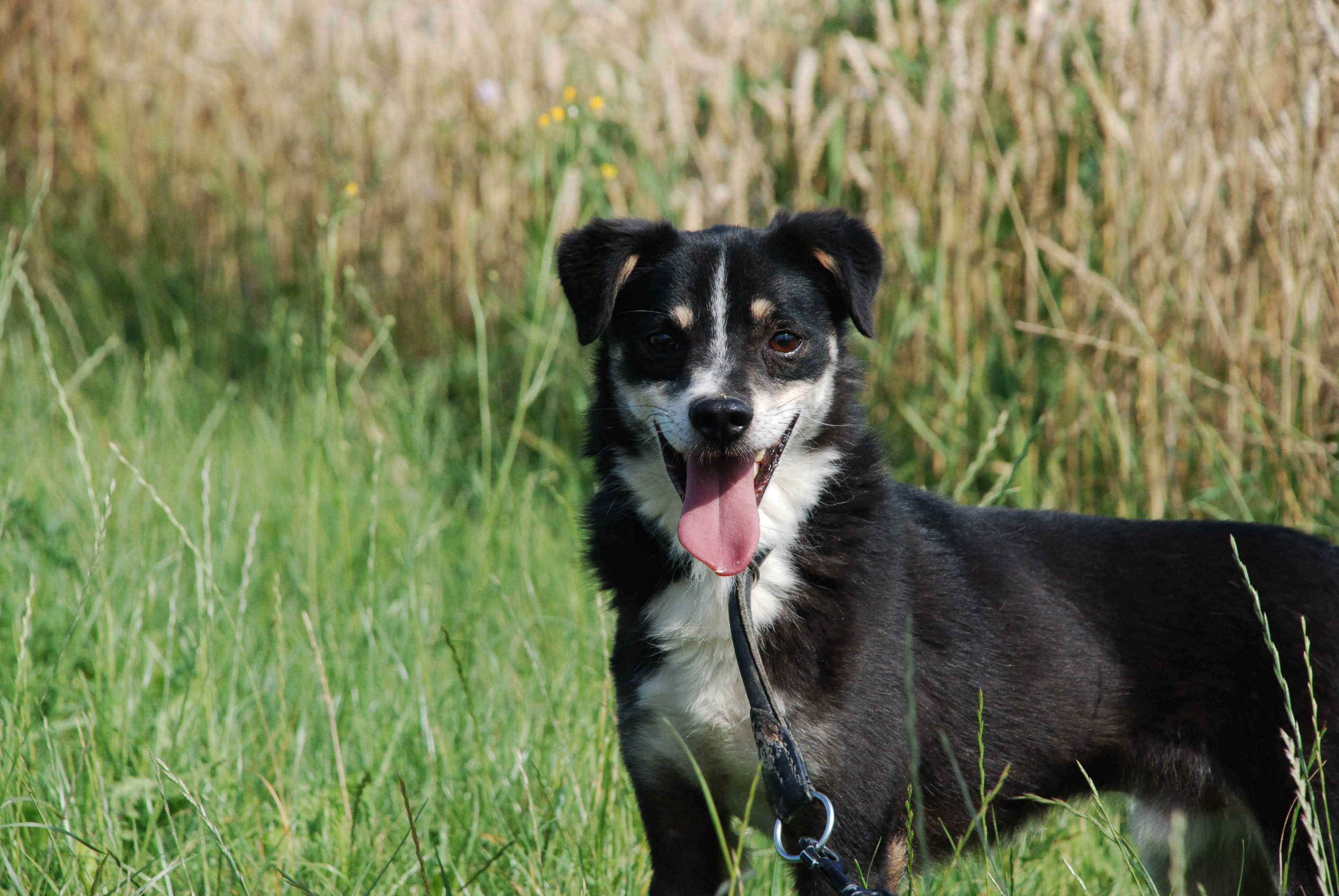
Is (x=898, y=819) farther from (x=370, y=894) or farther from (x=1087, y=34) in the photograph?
(x=1087, y=34)

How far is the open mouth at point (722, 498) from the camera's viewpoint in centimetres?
242

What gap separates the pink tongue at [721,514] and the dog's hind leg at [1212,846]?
113cm

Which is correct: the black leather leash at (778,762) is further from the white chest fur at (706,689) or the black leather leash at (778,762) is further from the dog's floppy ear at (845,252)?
the dog's floppy ear at (845,252)

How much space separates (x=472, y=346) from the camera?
6.21 m

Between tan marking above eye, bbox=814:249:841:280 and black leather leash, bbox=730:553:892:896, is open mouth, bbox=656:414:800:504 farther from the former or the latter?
tan marking above eye, bbox=814:249:841:280

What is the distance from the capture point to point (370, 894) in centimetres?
213

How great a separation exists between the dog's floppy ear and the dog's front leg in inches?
41.9

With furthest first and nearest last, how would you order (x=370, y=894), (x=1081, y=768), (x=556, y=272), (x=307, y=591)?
1. (x=307, y=591)
2. (x=556, y=272)
3. (x=1081, y=768)
4. (x=370, y=894)

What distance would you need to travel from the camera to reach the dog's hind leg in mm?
2695

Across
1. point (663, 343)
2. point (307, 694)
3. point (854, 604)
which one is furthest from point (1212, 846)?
point (307, 694)

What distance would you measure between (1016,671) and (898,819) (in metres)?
0.44

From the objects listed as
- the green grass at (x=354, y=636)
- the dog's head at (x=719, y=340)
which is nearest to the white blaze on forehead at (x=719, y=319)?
the dog's head at (x=719, y=340)

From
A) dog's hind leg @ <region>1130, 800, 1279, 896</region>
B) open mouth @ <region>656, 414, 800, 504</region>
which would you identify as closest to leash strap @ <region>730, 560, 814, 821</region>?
open mouth @ <region>656, 414, 800, 504</region>

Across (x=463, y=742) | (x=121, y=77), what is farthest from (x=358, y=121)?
(x=463, y=742)
